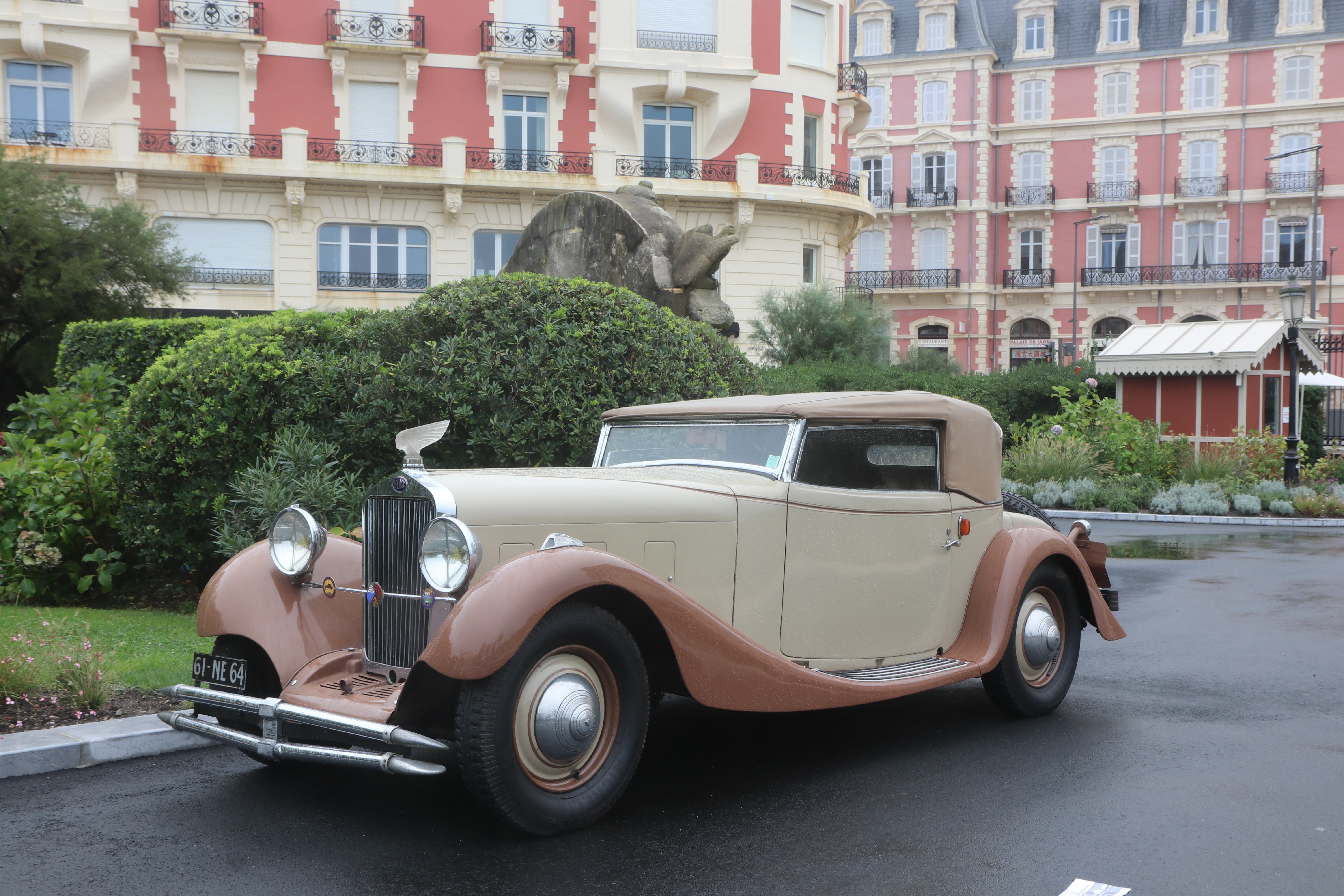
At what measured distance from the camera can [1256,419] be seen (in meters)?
19.2

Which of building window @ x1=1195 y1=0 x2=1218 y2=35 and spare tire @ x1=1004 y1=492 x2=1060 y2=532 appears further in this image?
building window @ x1=1195 y1=0 x2=1218 y2=35

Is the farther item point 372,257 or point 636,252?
point 372,257

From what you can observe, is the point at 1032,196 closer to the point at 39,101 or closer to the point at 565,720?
the point at 39,101

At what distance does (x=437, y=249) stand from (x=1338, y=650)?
79.3 feet

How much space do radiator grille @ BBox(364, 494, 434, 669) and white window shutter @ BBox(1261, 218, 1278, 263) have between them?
154ft

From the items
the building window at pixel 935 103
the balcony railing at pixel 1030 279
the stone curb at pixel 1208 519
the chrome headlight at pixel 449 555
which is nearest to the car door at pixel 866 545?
the chrome headlight at pixel 449 555

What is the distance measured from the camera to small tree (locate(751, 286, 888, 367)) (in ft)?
86.7

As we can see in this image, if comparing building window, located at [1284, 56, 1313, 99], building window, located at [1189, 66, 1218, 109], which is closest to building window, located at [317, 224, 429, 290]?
building window, located at [1189, 66, 1218, 109]

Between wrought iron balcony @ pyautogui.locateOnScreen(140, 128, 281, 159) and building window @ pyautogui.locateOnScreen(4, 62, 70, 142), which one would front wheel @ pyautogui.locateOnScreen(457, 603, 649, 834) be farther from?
building window @ pyautogui.locateOnScreen(4, 62, 70, 142)

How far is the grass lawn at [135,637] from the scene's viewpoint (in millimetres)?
5559

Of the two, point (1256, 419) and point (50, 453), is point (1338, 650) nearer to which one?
point (50, 453)

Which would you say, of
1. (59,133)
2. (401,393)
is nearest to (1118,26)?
(59,133)

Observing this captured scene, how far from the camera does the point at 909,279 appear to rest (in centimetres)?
4672

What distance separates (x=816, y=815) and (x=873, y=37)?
47811 mm
